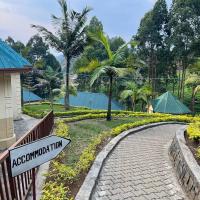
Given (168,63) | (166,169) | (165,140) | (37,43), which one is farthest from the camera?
(37,43)

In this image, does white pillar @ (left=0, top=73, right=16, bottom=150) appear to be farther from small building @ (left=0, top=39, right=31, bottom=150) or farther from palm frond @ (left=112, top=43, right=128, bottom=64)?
palm frond @ (left=112, top=43, right=128, bottom=64)

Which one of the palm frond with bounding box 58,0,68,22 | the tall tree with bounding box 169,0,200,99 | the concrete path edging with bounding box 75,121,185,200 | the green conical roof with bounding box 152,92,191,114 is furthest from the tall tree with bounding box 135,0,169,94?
the concrete path edging with bounding box 75,121,185,200

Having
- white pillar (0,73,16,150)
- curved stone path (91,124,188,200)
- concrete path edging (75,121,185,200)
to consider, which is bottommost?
curved stone path (91,124,188,200)

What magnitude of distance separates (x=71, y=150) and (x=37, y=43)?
44.6m

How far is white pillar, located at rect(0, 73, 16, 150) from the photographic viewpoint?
29.7ft

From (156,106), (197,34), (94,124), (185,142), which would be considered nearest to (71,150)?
(185,142)

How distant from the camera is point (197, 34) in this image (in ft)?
97.9

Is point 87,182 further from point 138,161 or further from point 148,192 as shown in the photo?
point 138,161

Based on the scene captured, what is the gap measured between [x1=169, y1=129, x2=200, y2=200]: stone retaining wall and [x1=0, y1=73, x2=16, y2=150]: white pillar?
507 cm

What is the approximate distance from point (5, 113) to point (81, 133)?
3.02 metres

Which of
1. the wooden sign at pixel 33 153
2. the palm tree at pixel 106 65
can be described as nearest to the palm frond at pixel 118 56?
the palm tree at pixel 106 65

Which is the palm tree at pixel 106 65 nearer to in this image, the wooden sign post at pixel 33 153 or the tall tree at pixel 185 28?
the wooden sign post at pixel 33 153

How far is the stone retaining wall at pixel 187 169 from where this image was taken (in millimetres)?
5746

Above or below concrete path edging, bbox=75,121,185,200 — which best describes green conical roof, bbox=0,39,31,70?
above
